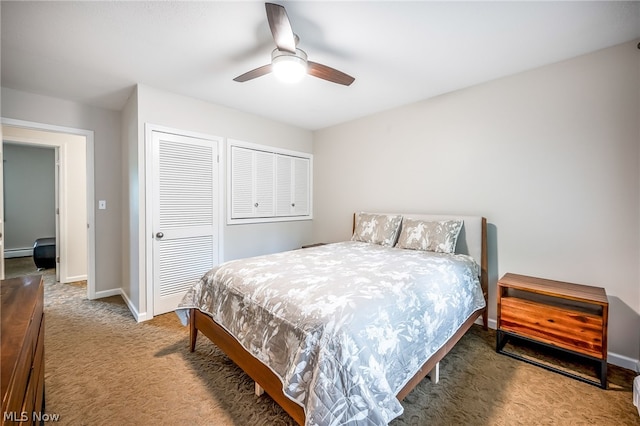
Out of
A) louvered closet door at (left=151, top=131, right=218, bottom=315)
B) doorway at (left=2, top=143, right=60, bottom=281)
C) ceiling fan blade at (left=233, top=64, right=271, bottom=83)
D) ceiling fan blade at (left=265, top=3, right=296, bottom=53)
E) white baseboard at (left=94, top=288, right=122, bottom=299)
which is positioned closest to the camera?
ceiling fan blade at (left=265, top=3, right=296, bottom=53)

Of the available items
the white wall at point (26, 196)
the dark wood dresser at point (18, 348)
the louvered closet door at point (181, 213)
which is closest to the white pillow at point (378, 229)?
the louvered closet door at point (181, 213)

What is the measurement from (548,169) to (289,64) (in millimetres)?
2410

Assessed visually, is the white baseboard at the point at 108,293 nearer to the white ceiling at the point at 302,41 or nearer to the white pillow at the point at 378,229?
the white ceiling at the point at 302,41

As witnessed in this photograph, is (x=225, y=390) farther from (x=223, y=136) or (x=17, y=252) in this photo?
(x=17, y=252)

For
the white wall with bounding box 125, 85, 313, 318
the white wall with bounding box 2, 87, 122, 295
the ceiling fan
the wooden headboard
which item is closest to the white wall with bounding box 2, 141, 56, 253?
the white wall with bounding box 2, 87, 122, 295

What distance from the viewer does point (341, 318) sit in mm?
1250

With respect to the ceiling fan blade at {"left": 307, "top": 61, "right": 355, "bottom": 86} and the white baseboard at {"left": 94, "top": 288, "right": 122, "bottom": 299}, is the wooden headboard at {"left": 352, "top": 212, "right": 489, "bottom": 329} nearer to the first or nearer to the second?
the ceiling fan blade at {"left": 307, "top": 61, "right": 355, "bottom": 86}

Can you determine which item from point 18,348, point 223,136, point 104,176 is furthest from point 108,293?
point 18,348

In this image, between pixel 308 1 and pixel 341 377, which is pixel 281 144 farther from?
pixel 341 377

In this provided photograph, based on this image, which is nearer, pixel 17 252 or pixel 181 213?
pixel 181 213

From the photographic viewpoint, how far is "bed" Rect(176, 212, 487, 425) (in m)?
1.15

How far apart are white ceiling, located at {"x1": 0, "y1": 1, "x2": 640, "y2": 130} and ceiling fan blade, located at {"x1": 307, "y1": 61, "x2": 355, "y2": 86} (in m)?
0.22

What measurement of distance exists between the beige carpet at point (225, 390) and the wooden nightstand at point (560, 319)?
0.20 metres

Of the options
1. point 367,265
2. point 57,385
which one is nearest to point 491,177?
point 367,265
